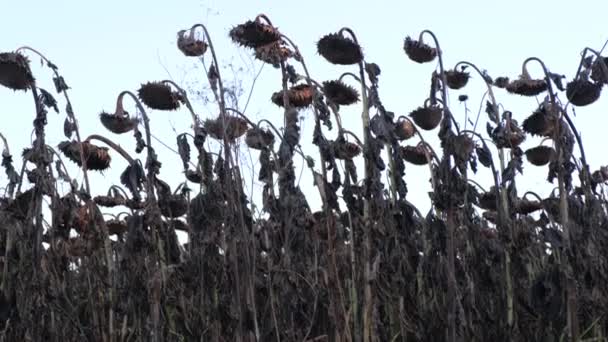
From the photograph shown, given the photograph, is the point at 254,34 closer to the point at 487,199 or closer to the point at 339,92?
the point at 339,92

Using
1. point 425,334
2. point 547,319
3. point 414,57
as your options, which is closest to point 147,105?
point 414,57

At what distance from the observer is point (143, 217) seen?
541 centimetres

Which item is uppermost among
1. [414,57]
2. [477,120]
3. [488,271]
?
[414,57]

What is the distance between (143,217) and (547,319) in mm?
2157

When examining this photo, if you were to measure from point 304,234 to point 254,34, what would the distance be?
45.7 inches

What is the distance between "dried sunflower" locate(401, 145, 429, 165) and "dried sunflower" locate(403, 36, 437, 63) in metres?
0.79

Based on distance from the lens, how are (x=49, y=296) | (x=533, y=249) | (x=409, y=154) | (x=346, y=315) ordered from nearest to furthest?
(x=346, y=315) < (x=49, y=296) < (x=409, y=154) < (x=533, y=249)

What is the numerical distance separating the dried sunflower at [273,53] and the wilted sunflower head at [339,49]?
21 cm

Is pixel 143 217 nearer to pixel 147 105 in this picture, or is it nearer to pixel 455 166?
pixel 147 105

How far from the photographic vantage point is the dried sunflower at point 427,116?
608 centimetres

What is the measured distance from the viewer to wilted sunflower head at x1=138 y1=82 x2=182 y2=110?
5785mm

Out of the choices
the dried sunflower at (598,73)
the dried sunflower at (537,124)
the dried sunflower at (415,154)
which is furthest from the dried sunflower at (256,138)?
the dried sunflower at (598,73)

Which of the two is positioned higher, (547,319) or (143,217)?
(143,217)

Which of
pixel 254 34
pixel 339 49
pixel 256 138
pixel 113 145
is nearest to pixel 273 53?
pixel 254 34
